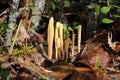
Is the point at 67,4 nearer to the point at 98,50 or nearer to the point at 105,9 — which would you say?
the point at 105,9

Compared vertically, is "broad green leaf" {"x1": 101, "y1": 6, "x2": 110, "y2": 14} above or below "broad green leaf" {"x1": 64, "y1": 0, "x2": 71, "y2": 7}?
below

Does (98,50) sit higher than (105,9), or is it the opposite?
(105,9)

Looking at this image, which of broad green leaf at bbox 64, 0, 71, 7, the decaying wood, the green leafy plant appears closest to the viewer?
the decaying wood

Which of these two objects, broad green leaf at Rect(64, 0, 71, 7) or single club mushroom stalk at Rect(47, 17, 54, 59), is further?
broad green leaf at Rect(64, 0, 71, 7)

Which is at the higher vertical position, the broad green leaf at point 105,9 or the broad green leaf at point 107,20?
the broad green leaf at point 105,9

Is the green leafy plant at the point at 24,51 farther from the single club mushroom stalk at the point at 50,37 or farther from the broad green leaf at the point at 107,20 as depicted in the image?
the broad green leaf at the point at 107,20

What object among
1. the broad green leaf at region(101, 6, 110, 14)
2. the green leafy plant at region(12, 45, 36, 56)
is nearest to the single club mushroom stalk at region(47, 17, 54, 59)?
the green leafy plant at region(12, 45, 36, 56)

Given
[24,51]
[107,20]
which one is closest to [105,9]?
[107,20]

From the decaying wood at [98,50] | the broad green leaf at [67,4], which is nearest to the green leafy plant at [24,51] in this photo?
the decaying wood at [98,50]

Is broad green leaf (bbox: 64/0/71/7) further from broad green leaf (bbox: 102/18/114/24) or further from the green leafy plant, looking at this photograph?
the green leafy plant

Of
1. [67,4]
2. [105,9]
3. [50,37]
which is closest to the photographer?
[50,37]

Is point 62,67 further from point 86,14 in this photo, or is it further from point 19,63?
point 86,14

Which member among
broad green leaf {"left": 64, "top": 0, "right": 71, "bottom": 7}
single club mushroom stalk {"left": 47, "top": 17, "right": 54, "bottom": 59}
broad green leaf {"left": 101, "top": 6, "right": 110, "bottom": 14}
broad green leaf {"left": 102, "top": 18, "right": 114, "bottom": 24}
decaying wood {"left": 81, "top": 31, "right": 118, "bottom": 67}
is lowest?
decaying wood {"left": 81, "top": 31, "right": 118, "bottom": 67}
